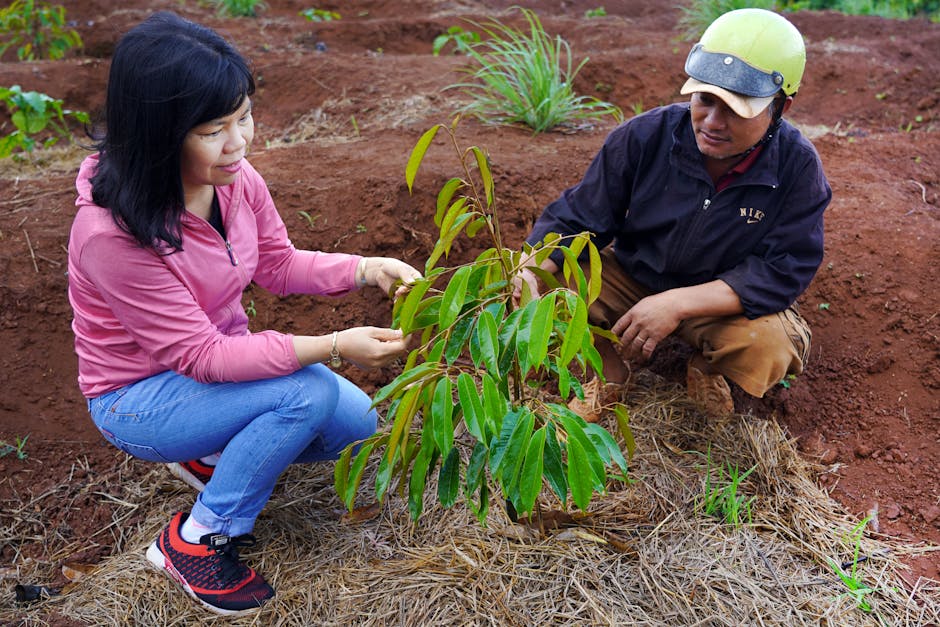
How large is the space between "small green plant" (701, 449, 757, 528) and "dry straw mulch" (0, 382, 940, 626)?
0.03m

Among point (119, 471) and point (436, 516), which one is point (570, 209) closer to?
point (436, 516)

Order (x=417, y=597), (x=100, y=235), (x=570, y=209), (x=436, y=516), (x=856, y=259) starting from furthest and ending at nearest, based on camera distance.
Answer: (x=856, y=259) < (x=570, y=209) < (x=436, y=516) < (x=417, y=597) < (x=100, y=235)

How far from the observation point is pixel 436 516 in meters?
2.04

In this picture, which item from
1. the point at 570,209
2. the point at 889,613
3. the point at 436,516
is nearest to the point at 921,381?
the point at 889,613

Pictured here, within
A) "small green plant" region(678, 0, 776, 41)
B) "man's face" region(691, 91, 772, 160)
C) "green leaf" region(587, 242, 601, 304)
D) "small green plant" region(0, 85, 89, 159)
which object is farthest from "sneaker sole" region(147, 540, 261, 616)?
"small green plant" region(678, 0, 776, 41)

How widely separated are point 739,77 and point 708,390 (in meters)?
0.91

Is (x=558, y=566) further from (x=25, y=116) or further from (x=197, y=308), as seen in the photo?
(x=25, y=116)

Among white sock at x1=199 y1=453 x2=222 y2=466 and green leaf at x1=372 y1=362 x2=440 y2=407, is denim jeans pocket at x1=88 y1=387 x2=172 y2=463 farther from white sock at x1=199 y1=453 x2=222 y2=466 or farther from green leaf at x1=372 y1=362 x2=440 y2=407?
green leaf at x1=372 y1=362 x2=440 y2=407

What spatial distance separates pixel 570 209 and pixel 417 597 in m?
1.10

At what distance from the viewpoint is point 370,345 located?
1.65 meters

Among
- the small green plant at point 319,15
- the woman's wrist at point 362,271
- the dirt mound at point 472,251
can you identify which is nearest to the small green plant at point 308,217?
A: the dirt mound at point 472,251

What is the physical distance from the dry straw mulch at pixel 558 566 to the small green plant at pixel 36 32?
440 centimetres

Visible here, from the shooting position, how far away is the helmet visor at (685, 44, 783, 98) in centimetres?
183

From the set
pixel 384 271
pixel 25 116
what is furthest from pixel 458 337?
pixel 25 116
